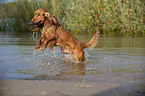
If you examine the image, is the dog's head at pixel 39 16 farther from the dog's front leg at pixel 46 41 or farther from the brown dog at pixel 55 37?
the dog's front leg at pixel 46 41

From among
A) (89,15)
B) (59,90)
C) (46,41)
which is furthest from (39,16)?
(89,15)

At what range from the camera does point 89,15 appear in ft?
55.2

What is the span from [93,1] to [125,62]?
11515 mm

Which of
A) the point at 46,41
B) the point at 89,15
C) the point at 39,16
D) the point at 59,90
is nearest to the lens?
the point at 59,90

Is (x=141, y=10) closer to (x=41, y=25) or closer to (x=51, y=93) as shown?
(x=41, y=25)

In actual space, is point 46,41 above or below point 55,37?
below

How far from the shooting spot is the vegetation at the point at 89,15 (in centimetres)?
1464

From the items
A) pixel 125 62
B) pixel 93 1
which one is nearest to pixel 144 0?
pixel 93 1

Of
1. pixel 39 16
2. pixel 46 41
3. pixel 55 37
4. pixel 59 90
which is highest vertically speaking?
pixel 39 16

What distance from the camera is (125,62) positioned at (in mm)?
5797

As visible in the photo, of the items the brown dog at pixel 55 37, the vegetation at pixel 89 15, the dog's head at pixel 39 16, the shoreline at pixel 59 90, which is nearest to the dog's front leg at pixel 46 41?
the brown dog at pixel 55 37

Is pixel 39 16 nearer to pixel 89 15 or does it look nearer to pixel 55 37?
pixel 55 37

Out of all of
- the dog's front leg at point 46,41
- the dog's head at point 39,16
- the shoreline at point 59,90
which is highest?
the dog's head at point 39,16

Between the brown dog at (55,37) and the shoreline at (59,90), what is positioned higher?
the brown dog at (55,37)
